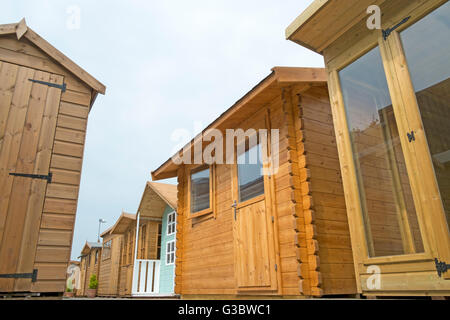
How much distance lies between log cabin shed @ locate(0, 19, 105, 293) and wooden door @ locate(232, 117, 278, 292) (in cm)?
247

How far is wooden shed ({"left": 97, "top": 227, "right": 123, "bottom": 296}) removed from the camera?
Answer: 16.3m

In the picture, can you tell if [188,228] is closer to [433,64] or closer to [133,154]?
[433,64]

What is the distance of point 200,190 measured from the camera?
6809mm

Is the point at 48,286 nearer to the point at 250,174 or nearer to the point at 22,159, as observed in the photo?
the point at 22,159

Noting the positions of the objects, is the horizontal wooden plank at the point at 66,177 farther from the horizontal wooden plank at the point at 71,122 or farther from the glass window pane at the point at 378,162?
the glass window pane at the point at 378,162

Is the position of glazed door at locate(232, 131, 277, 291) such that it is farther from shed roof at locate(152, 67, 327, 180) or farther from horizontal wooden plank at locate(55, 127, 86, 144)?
horizontal wooden plank at locate(55, 127, 86, 144)

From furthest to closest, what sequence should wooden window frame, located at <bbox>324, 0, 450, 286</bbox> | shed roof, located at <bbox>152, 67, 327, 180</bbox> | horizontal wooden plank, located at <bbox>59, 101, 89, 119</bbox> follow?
shed roof, located at <bbox>152, 67, 327, 180</bbox> < horizontal wooden plank, located at <bbox>59, 101, 89, 119</bbox> < wooden window frame, located at <bbox>324, 0, 450, 286</bbox>

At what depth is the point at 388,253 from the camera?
A: 2717 millimetres

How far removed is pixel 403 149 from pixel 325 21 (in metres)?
1.56

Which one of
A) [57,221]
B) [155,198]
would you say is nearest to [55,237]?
[57,221]

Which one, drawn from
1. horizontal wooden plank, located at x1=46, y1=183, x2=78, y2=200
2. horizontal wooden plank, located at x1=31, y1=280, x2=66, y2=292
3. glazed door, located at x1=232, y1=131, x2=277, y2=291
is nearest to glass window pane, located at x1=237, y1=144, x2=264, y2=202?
glazed door, located at x1=232, y1=131, x2=277, y2=291

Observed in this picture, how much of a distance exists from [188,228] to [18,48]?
445 cm

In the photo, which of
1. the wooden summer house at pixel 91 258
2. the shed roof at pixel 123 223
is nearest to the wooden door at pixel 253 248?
the shed roof at pixel 123 223

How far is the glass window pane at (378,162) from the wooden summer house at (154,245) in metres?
8.85
